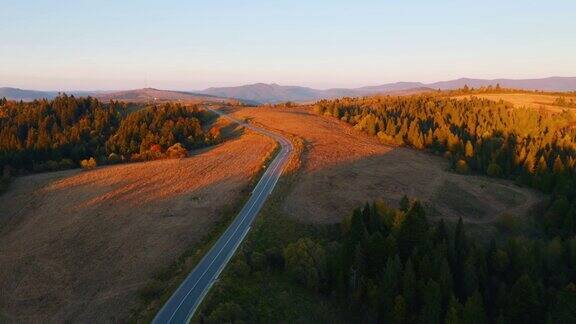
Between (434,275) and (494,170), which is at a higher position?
(434,275)

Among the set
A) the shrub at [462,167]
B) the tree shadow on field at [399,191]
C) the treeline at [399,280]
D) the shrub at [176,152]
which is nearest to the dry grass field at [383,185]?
the tree shadow on field at [399,191]

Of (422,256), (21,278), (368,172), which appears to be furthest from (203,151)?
(422,256)

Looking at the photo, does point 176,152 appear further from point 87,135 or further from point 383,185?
point 383,185

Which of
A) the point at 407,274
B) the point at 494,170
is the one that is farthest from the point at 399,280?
the point at 494,170

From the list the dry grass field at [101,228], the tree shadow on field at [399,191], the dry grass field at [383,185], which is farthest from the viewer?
the dry grass field at [383,185]

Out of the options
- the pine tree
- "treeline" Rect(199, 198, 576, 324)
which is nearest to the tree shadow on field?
"treeline" Rect(199, 198, 576, 324)

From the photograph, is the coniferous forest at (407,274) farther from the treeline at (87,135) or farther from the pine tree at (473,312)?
the treeline at (87,135)
